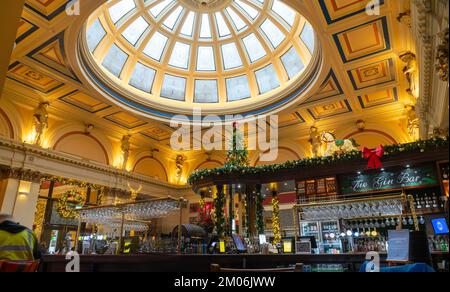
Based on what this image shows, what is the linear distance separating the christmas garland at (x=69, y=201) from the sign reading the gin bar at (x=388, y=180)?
36.0 feet

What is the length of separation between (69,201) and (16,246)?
11189 mm

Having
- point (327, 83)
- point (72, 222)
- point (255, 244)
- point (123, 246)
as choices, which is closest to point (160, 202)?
point (123, 246)

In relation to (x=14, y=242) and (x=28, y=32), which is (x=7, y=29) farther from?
(x=28, y=32)

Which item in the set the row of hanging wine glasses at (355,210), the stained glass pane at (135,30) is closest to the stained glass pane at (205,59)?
the stained glass pane at (135,30)

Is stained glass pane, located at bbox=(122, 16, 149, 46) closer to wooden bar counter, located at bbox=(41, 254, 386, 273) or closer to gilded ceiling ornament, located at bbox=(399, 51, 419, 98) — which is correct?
gilded ceiling ornament, located at bbox=(399, 51, 419, 98)

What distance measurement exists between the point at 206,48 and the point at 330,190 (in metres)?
9.58

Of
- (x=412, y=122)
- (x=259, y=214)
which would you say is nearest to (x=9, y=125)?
(x=259, y=214)

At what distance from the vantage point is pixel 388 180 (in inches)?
319

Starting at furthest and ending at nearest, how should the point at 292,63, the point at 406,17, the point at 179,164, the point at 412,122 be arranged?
the point at 179,164
the point at 292,63
the point at 412,122
the point at 406,17

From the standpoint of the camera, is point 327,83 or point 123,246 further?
point 327,83

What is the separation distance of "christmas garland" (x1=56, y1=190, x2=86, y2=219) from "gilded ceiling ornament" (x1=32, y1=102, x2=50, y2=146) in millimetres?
2908

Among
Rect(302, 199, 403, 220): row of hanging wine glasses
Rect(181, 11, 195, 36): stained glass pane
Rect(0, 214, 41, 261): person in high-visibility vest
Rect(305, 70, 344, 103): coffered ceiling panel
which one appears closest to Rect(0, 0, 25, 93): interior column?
Rect(0, 214, 41, 261): person in high-visibility vest

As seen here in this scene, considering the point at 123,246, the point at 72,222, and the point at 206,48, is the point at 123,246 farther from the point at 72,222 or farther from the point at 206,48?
the point at 206,48

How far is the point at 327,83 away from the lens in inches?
442
